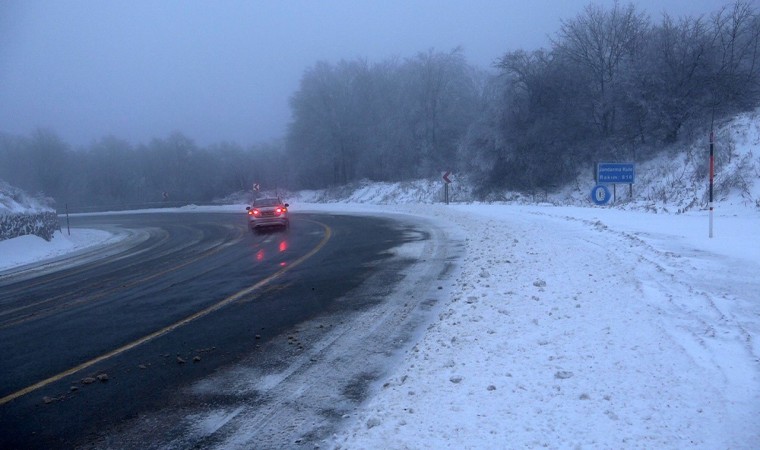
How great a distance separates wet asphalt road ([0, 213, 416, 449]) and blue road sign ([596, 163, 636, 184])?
1092 cm

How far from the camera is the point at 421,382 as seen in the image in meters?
5.05

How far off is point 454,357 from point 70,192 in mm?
99423

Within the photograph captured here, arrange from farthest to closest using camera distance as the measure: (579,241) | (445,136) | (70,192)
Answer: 1. (70,192)
2. (445,136)
3. (579,241)

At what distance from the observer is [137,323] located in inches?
329

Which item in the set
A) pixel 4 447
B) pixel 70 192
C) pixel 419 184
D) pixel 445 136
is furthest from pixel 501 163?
pixel 70 192

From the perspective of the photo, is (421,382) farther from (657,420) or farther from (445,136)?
(445,136)

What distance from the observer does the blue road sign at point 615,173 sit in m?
22.4

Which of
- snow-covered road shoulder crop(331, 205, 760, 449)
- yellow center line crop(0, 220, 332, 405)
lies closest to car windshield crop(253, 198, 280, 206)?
yellow center line crop(0, 220, 332, 405)

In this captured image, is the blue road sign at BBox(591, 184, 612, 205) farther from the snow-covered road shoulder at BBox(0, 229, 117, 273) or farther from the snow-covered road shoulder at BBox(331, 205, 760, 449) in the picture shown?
the snow-covered road shoulder at BBox(0, 229, 117, 273)

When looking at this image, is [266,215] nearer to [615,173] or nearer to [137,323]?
[615,173]

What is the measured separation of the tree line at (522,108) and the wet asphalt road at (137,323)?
24.7 meters

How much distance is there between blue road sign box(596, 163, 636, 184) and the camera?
22391mm

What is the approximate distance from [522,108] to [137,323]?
35.5 m

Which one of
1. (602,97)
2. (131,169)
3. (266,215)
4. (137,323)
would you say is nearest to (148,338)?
(137,323)
